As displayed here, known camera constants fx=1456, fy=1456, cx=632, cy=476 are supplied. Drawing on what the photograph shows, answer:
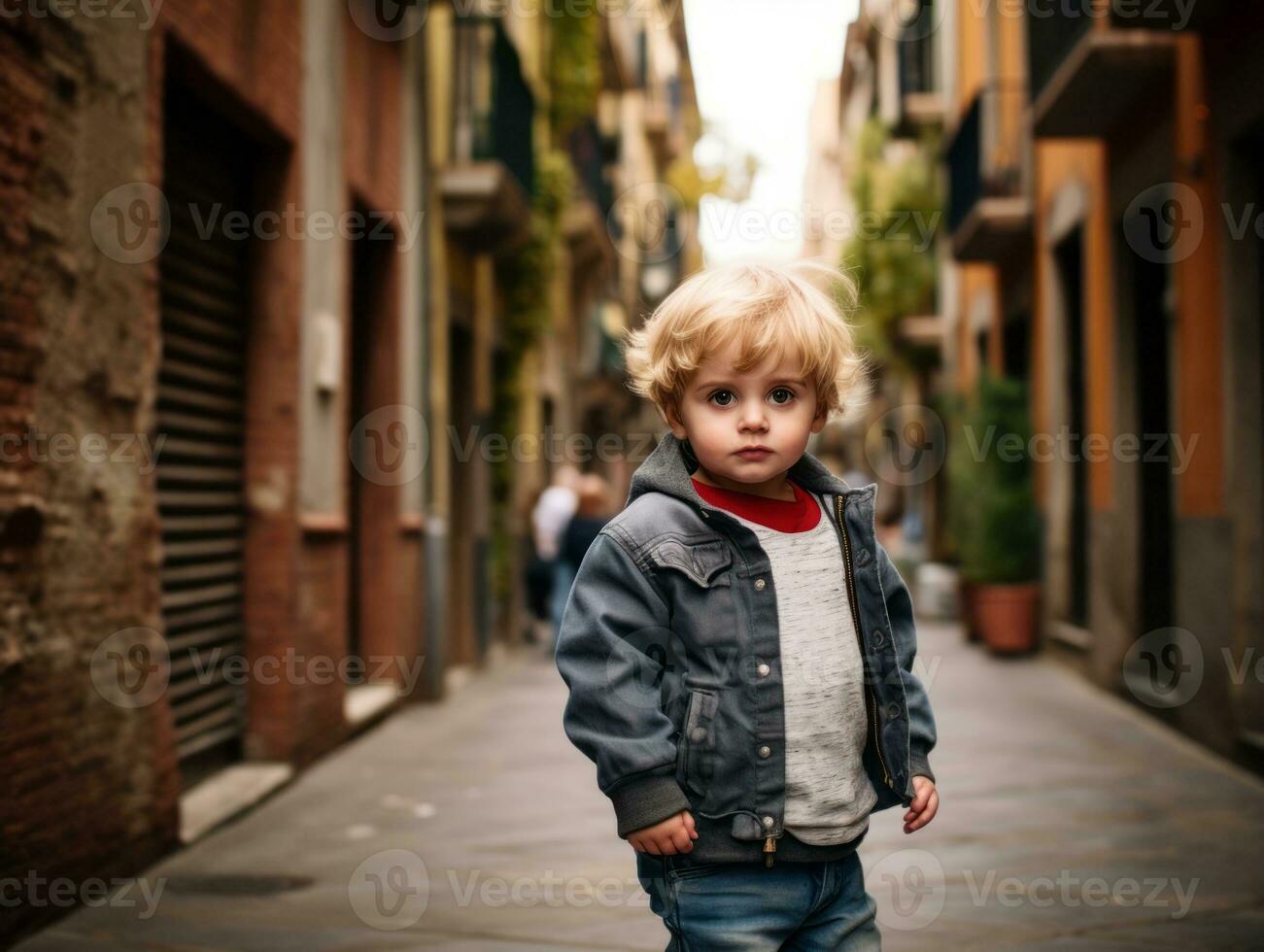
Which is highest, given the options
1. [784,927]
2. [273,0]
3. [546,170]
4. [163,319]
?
[546,170]

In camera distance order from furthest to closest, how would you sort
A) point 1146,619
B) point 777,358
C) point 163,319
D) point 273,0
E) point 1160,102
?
point 1146,619 < point 1160,102 < point 273,0 < point 163,319 < point 777,358

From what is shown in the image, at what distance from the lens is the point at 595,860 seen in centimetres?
522

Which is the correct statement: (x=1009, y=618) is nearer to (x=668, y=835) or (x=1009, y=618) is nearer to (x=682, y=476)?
(x=682, y=476)

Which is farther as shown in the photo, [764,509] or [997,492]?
[997,492]

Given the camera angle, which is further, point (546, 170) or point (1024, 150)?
point (546, 170)

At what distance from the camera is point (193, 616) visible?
6367 mm

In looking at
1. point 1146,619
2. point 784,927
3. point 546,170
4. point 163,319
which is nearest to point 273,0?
point 163,319

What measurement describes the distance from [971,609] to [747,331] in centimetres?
1219

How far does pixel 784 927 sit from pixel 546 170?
13326 millimetres

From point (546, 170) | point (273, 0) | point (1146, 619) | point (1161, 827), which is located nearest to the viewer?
point (1161, 827)

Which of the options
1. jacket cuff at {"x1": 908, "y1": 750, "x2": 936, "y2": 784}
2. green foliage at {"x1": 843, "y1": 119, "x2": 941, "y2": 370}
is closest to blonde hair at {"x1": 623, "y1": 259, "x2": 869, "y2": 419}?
jacket cuff at {"x1": 908, "y1": 750, "x2": 936, "y2": 784}

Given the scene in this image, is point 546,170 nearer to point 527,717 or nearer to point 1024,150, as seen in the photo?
point 1024,150

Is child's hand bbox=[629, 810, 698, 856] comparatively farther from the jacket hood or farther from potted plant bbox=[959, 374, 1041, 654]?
potted plant bbox=[959, 374, 1041, 654]

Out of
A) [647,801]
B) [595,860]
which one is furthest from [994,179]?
[647,801]
